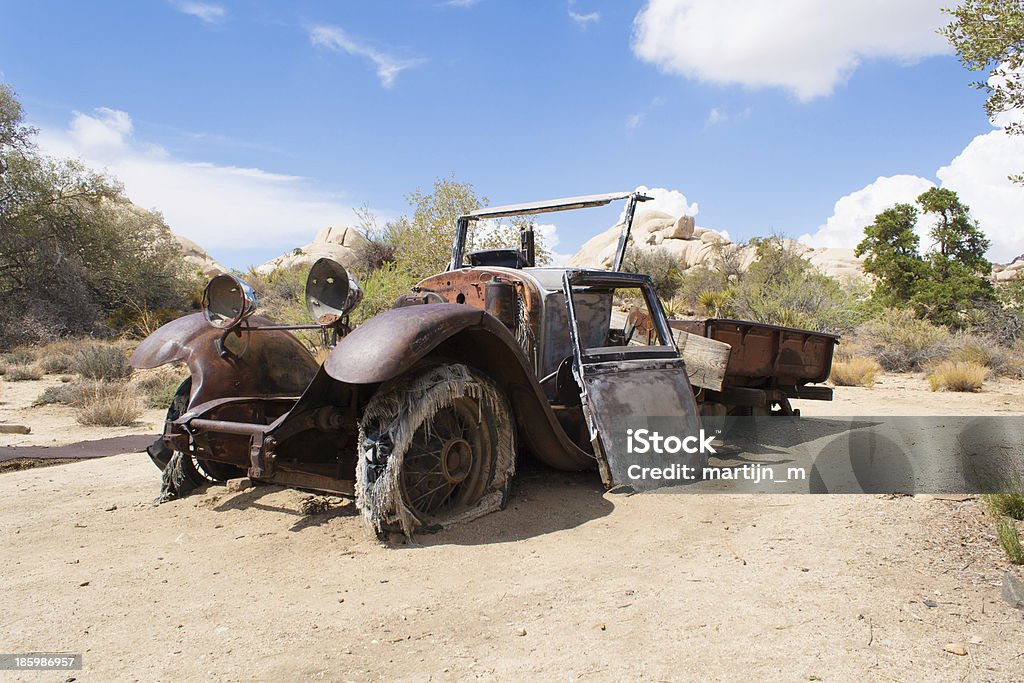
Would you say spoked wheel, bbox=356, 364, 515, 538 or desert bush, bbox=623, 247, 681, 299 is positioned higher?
desert bush, bbox=623, 247, 681, 299

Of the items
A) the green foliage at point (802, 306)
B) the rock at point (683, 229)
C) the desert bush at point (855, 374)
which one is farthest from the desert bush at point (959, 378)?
the rock at point (683, 229)

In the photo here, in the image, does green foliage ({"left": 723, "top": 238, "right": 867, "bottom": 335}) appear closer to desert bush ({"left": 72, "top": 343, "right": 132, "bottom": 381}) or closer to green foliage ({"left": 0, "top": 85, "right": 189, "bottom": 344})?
desert bush ({"left": 72, "top": 343, "right": 132, "bottom": 381})

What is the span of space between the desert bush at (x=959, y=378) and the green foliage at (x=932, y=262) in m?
10.9

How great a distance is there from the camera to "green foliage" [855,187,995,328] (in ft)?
75.3

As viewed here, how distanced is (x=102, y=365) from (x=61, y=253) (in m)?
10.1

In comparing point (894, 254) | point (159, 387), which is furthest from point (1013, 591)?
point (894, 254)

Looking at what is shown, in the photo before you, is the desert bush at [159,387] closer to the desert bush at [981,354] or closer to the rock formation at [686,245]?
the desert bush at [981,354]

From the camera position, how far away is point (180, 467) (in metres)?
4.91

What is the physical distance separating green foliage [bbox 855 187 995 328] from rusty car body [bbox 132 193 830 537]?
21.3 m

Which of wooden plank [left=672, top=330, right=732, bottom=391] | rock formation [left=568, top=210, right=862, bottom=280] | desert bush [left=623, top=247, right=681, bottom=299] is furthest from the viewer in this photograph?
rock formation [left=568, top=210, right=862, bottom=280]

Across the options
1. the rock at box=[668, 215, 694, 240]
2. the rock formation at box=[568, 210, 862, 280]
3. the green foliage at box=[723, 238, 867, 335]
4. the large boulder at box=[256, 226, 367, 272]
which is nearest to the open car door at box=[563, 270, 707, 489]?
the green foliage at box=[723, 238, 867, 335]

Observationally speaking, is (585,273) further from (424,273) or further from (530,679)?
(424,273)

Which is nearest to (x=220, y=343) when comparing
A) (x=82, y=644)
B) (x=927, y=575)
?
(x=82, y=644)

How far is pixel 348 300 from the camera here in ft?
14.9
